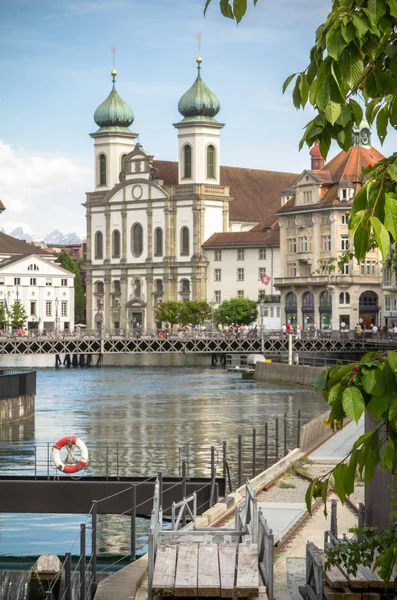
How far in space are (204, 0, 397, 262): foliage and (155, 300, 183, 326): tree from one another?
148331 millimetres

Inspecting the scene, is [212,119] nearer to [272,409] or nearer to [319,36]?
[272,409]

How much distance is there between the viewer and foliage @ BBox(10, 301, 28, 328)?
540ft

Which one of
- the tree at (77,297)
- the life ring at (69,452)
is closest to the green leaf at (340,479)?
the life ring at (69,452)

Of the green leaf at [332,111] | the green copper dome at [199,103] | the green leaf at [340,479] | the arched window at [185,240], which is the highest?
the green copper dome at [199,103]

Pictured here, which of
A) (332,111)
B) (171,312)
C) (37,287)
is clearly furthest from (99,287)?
(332,111)

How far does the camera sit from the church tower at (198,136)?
16338 cm

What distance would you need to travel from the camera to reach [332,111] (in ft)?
19.1

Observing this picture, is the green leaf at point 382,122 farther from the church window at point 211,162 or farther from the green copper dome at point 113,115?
the green copper dome at point 113,115

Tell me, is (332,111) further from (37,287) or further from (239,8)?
(37,287)

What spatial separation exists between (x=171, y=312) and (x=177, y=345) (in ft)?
125

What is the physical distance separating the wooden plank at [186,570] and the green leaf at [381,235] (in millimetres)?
5589

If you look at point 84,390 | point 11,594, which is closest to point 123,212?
point 84,390

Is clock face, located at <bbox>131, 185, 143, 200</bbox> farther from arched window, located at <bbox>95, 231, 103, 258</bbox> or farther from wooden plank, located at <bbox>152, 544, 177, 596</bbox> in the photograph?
wooden plank, located at <bbox>152, 544, 177, 596</bbox>

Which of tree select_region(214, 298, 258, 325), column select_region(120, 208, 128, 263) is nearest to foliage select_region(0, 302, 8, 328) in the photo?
column select_region(120, 208, 128, 263)
